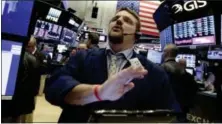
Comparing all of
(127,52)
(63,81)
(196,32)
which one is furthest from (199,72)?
(63,81)

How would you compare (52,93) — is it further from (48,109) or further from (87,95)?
(48,109)

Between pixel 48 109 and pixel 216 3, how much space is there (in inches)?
120

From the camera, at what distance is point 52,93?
126 centimetres

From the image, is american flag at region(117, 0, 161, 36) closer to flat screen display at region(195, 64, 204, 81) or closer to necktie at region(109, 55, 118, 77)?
flat screen display at region(195, 64, 204, 81)

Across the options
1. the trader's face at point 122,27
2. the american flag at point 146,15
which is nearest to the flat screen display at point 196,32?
the american flag at point 146,15

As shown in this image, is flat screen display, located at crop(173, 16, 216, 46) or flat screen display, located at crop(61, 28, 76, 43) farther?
flat screen display, located at crop(61, 28, 76, 43)

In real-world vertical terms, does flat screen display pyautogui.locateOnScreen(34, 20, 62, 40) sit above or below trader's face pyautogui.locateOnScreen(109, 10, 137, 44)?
above

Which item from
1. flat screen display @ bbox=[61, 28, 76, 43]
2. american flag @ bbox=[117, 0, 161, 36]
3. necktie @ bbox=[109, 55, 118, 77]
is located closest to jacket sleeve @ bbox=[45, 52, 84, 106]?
necktie @ bbox=[109, 55, 118, 77]

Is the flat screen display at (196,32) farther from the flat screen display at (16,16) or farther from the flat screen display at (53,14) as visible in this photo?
the flat screen display at (16,16)

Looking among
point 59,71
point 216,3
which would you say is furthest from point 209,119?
point 59,71

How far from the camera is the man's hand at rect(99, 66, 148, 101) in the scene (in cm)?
98

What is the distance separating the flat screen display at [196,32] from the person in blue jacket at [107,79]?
10.2 ft

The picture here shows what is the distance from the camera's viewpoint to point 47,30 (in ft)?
22.4

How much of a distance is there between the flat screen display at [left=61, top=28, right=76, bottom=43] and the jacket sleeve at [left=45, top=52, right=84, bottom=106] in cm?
618
